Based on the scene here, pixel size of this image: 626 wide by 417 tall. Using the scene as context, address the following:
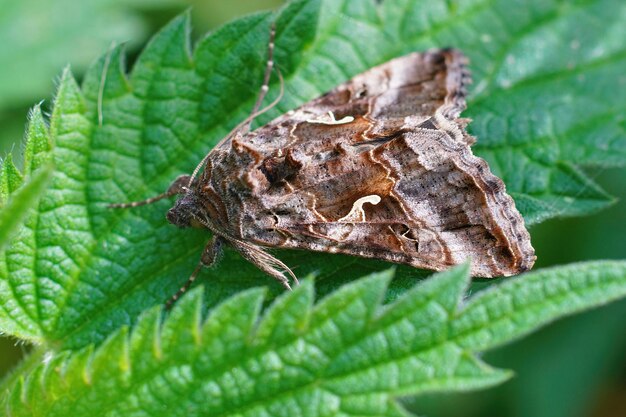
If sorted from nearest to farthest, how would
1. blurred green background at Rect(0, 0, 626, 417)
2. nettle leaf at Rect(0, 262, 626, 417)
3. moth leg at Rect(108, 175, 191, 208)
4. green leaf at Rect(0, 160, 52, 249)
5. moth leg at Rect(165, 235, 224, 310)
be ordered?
1. green leaf at Rect(0, 160, 52, 249)
2. nettle leaf at Rect(0, 262, 626, 417)
3. moth leg at Rect(165, 235, 224, 310)
4. moth leg at Rect(108, 175, 191, 208)
5. blurred green background at Rect(0, 0, 626, 417)

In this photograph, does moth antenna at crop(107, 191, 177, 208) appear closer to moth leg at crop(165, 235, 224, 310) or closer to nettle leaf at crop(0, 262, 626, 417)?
moth leg at crop(165, 235, 224, 310)

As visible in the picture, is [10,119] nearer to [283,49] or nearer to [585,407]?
[283,49]

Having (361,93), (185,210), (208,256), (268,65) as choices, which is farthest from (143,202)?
(361,93)

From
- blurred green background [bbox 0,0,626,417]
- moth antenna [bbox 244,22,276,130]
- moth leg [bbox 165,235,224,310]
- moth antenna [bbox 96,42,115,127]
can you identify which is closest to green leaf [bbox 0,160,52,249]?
moth leg [bbox 165,235,224,310]

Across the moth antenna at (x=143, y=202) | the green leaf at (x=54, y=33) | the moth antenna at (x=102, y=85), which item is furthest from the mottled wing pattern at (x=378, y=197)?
the green leaf at (x=54, y=33)

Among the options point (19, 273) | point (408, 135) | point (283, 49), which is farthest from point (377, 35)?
point (19, 273)
